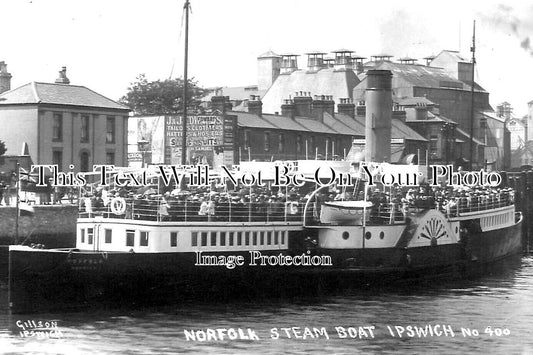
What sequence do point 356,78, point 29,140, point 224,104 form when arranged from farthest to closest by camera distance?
point 356,78 < point 224,104 < point 29,140

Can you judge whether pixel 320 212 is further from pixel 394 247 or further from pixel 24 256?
pixel 24 256

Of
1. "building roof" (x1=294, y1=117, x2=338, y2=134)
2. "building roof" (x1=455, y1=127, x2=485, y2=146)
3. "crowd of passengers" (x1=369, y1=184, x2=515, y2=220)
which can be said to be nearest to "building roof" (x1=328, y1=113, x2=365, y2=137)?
"building roof" (x1=294, y1=117, x2=338, y2=134)

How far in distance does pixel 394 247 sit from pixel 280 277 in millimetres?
5909

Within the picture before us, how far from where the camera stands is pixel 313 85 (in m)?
107

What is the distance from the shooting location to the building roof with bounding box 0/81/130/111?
207ft

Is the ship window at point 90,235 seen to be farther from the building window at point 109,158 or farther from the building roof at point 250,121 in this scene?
the building roof at point 250,121

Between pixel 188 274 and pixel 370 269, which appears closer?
pixel 188 274

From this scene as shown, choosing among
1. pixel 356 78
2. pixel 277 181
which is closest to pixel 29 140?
pixel 277 181

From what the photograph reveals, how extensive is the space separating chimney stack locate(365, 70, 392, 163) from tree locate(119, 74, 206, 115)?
85.4ft

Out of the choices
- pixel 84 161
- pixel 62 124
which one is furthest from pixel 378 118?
pixel 62 124

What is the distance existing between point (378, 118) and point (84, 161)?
60.1 ft

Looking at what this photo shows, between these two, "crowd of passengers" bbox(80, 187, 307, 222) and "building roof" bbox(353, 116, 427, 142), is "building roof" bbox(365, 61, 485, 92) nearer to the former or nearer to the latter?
"building roof" bbox(353, 116, 427, 142)

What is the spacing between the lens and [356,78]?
106 meters

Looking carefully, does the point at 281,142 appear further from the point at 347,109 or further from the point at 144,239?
the point at 144,239
